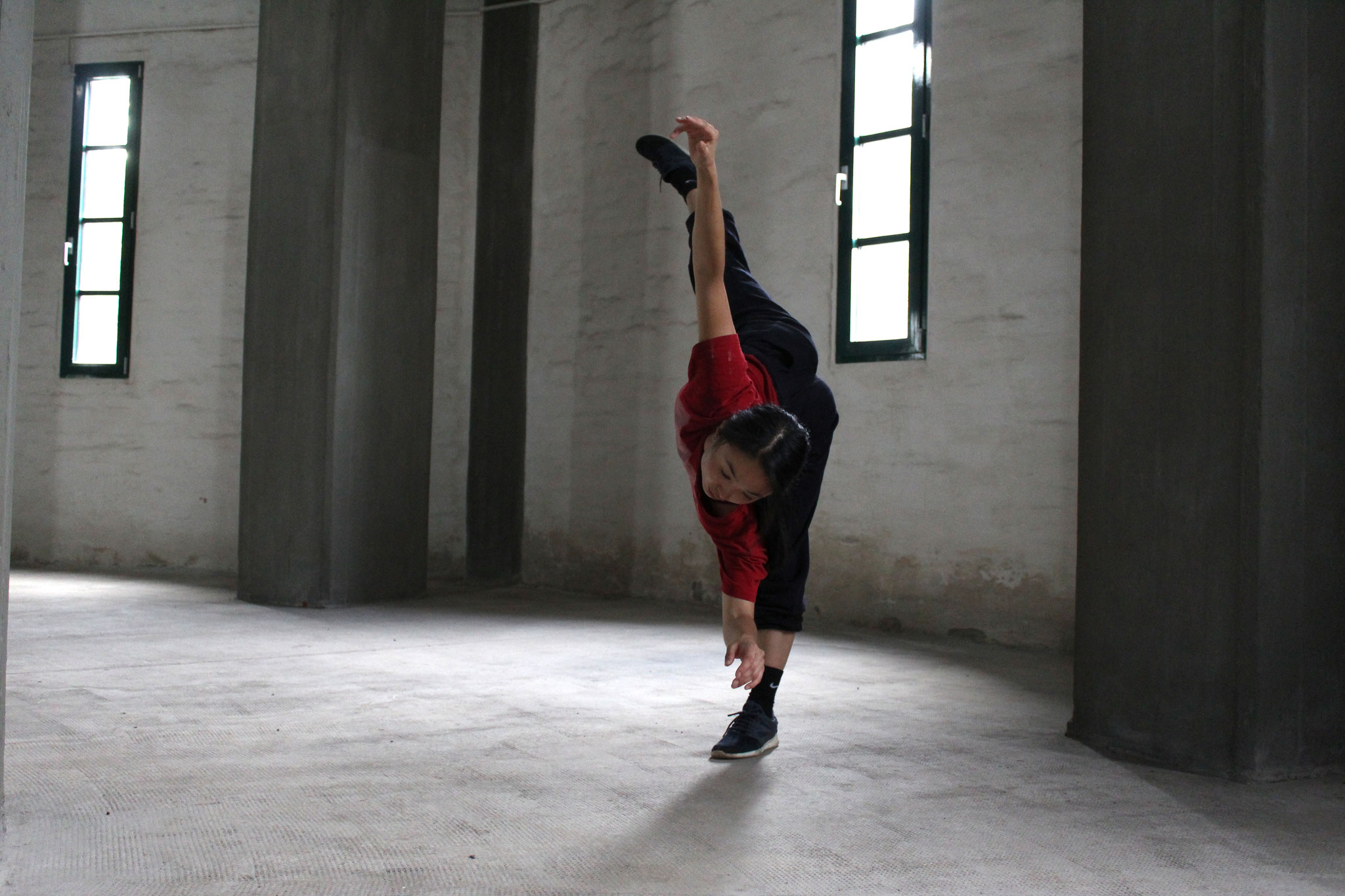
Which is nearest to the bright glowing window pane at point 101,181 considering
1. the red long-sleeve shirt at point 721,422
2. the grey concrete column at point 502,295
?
the grey concrete column at point 502,295

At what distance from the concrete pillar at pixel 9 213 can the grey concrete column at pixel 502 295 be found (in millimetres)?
5676

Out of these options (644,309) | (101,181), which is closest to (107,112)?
(101,181)

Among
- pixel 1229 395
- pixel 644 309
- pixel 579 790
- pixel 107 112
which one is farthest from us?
pixel 107 112

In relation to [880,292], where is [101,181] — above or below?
above

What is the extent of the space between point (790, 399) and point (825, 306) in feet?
10.6

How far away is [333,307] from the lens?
5902 mm

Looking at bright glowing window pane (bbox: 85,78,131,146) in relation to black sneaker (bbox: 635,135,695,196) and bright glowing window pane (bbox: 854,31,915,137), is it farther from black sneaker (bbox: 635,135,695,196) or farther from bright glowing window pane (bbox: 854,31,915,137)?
black sneaker (bbox: 635,135,695,196)

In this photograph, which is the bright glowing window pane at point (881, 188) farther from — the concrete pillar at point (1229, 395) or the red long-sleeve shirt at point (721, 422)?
the red long-sleeve shirt at point (721, 422)

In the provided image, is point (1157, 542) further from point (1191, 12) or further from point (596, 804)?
point (596, 804)

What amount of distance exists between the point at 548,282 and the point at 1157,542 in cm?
536

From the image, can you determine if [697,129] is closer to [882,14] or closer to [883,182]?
[883,182]

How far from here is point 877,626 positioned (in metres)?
5.61

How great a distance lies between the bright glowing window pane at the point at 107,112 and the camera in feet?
28.4

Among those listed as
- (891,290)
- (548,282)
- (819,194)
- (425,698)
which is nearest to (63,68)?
(548,282)
